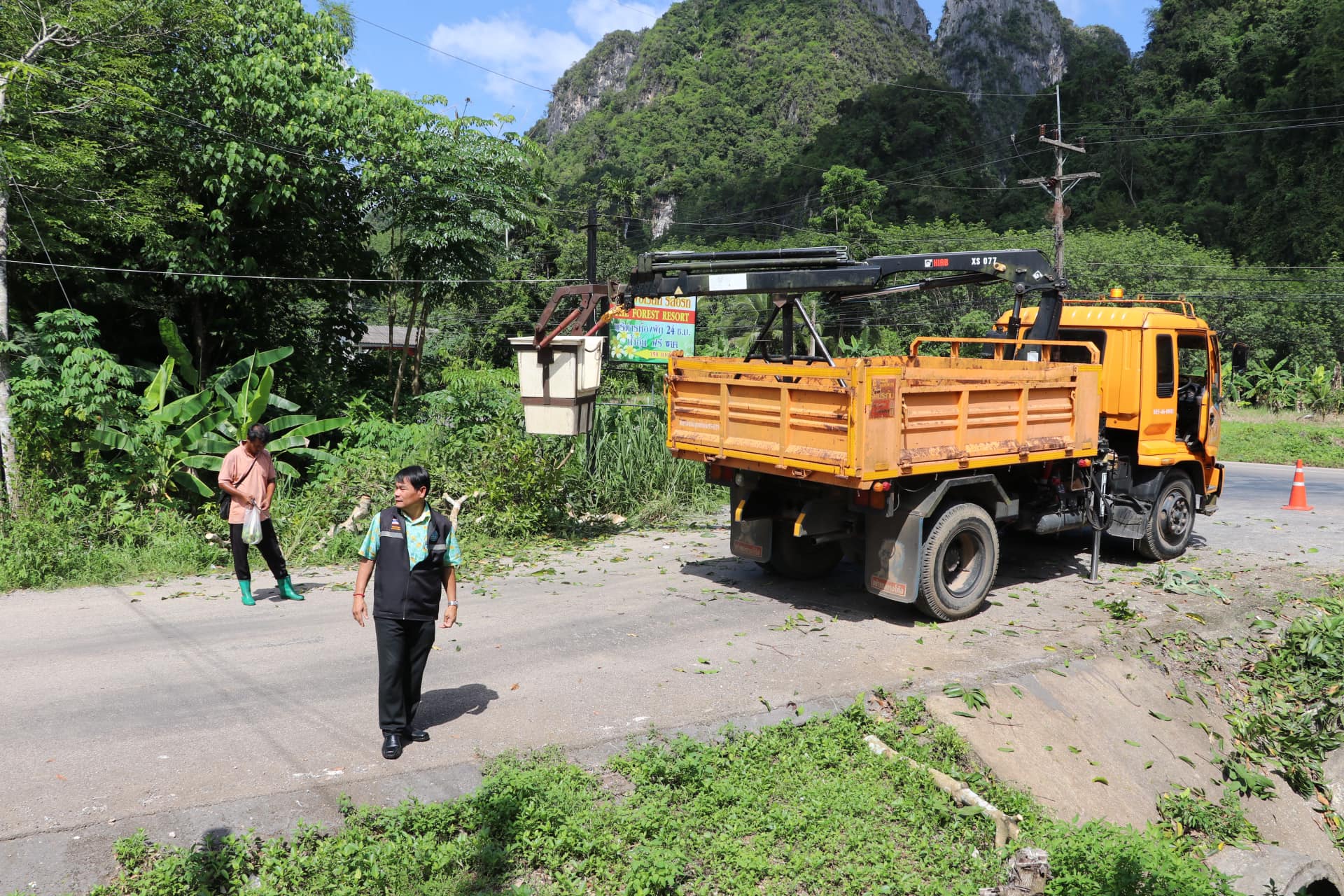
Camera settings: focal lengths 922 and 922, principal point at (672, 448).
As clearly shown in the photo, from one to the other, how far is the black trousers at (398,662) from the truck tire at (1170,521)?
802 centimetres

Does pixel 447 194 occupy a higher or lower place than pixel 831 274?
higher

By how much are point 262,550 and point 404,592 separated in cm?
394

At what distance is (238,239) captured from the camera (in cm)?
1514

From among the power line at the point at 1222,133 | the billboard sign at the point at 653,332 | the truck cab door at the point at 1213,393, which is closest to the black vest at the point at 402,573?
the truck cab door at the point at 1213,393

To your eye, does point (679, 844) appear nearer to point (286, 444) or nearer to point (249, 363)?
point (286, 444)

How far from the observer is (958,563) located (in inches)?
316

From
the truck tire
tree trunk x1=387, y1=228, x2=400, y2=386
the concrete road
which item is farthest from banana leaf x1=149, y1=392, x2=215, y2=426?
the truck tire

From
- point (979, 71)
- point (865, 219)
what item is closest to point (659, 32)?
point (979, 71)

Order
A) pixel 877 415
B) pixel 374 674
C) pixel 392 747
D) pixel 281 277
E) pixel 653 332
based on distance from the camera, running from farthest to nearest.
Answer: pixel 653 332
pixel 281 277
pixel 877 415
pixel 374 674
pixel 392 747

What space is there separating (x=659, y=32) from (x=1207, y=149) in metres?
81.6

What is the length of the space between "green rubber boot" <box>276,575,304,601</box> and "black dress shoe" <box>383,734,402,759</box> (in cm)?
380

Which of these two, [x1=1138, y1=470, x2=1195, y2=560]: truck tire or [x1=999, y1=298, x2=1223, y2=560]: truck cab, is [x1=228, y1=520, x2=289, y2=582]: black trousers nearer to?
[x1=999, y1=298, x2=1223, y2=560]: truck cab

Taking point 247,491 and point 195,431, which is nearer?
point 247,491

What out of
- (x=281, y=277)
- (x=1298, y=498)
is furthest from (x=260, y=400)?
(x=1298, y=498)
